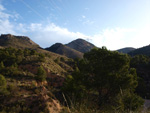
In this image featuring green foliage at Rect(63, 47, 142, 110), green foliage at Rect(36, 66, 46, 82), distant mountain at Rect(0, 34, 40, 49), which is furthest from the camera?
distant mountain at Rect(0, 34, 40, 49)

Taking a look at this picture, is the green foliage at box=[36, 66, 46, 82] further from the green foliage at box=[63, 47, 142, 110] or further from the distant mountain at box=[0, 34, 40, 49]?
the distant mountain at box=[0, 34, 40, 49]

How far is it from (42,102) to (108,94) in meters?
8.90

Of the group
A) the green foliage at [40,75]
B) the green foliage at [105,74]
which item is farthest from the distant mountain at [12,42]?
the green foliage at [105,74]

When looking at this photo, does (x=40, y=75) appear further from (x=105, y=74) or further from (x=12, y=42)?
(x=12, y=42)

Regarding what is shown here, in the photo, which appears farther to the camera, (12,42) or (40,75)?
(12,42)

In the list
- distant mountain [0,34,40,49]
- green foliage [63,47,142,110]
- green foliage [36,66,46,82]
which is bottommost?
green foliage [36,66,46,82]

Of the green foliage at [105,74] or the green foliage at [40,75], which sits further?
the green foliage at [40,75]

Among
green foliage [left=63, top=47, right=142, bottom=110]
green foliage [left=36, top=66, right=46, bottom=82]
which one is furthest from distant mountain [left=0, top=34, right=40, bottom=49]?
green foliage [left=63, top=47, right=142, bottom=110]

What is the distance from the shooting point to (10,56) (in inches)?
1462

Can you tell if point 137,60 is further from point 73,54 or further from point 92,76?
point 73,54

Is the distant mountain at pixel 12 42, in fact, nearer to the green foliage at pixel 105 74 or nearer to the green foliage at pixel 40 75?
the green foliage at pixel 40 75

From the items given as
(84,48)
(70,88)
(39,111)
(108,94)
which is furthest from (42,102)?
(84,48)

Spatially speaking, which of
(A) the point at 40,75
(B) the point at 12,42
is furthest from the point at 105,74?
(B) the point at 12,42

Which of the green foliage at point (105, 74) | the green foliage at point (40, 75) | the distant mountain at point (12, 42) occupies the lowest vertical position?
the green foliage at point (40, 75)
